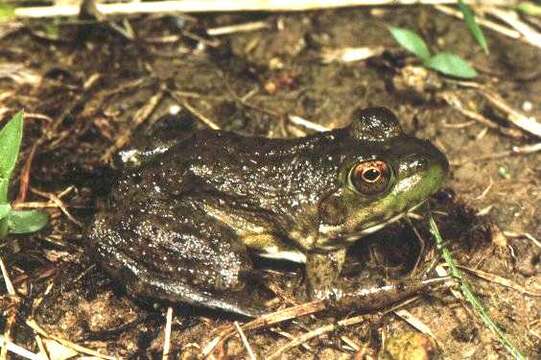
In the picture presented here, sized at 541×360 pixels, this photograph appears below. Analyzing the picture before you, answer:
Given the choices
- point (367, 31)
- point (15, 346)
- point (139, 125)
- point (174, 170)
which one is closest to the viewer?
point (15, 346)

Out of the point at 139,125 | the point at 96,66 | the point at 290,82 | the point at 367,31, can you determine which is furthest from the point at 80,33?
the point at 367,31

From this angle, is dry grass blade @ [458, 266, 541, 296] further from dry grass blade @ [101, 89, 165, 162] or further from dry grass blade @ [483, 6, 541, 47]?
dry grass blade @ [101, 89, 165, 162]

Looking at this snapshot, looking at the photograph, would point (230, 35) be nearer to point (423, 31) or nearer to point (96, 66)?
point (96, 66)

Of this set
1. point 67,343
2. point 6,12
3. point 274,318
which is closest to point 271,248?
point 274,318

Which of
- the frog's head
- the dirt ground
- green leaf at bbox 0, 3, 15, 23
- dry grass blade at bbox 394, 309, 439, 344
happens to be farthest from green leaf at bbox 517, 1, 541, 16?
green leaf at bbox 0, 3, 15, 23

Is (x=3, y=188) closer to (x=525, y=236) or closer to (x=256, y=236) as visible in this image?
(x=256, y=236)

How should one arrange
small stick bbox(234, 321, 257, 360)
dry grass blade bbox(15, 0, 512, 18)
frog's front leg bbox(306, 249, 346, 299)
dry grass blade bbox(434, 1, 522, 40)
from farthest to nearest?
dry grass blade bbox(434, 1, 522, 40) < dry grass blade bbox(15, 0, 512, 18) < frog's front leg bbox(306, 249, 346, 299) < small stick bbox(234, 321, 257, 360)
